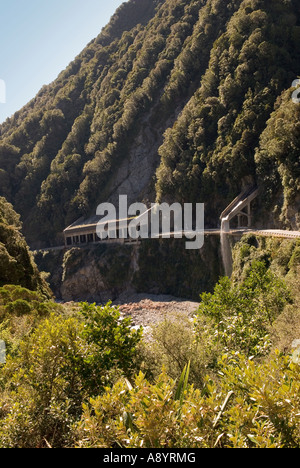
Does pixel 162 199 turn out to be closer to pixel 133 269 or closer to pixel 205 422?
pixel 133 269

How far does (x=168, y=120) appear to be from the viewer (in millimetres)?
78000

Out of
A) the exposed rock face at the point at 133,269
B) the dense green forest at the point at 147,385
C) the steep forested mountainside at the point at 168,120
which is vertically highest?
the steep forested mountainside at the point at 168,120

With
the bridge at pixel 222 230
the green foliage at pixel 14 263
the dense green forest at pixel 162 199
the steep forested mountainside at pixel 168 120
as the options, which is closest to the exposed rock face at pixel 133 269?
the dense green forest at pixel 162 199

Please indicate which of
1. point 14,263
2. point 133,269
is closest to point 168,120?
point 133,269

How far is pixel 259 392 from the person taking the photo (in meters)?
5.56

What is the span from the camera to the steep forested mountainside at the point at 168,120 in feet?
158

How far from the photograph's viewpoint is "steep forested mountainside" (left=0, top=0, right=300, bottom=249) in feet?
158

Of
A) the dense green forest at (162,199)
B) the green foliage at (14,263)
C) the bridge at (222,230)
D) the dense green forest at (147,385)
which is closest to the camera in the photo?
the dense green forest at (147,385)

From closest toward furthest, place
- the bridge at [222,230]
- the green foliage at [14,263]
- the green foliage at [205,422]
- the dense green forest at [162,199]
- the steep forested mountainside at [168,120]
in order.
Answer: the green foliage at [205,422] → the dense green forest at [162,199] → the green foliage at [14,263] → the bridge at [222,230] → the steep forested mountainside at [168,120]

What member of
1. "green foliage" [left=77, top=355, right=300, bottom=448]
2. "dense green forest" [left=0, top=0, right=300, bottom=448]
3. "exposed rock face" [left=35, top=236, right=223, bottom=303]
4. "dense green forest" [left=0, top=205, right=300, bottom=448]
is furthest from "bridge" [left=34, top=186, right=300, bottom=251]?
"green foliage" [left=77, top=355, right=300, bottom=448]

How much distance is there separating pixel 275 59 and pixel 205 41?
2530cm

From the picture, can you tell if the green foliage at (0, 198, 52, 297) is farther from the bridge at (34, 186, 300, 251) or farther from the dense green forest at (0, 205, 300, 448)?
the bridge at (34, 186, 300, 251)

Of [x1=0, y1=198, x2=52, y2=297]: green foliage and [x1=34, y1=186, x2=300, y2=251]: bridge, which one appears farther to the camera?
[x1=34, y1=186, x2=300, y2=251]: bridge

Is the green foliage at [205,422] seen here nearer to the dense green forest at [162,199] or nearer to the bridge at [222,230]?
the dense green forest at [162,199]
